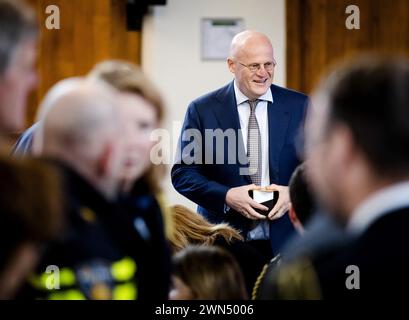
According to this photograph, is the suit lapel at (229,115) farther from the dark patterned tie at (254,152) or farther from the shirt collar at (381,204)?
the shirt collar at (381,204)

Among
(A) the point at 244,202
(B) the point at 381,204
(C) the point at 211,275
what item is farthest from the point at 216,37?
(B) the point at 381,204

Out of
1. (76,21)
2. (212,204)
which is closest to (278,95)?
(212,204)

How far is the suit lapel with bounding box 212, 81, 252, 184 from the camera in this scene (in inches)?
139

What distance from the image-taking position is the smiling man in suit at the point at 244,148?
3.46m

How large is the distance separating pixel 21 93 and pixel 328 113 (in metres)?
0.50

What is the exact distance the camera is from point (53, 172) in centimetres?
123

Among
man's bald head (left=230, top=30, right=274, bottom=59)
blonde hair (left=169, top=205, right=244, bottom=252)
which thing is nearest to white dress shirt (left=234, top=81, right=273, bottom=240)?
man's bald head (left=230, top=30, right=274, bottom=59)

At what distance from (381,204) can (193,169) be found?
2.41 meters

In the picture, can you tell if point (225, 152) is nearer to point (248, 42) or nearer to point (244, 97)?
point (244, 97)

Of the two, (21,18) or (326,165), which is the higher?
(21,18)

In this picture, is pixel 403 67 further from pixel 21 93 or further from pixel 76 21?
pixel 76 21

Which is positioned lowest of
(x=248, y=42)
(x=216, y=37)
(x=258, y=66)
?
(x=258, y=66)

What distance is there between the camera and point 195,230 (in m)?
2.97

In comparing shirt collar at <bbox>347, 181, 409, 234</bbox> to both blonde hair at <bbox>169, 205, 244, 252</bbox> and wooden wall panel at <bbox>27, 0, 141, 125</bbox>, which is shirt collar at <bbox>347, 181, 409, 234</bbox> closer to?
blonde hair at <bbox>169, 205, 244, 252</bbox>
